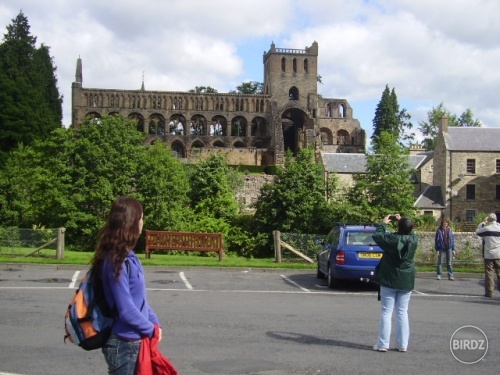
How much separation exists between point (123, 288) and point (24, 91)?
190ft

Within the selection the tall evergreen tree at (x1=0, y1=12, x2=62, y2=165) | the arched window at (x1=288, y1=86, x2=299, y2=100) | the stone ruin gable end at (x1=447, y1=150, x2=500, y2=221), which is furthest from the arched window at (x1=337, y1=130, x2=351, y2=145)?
the tall evergreen tree at (x1=0, y1=12, x2=62, y2=165)

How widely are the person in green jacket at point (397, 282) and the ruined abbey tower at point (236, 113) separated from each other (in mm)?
65970

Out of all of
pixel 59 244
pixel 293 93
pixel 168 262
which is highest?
pixel 293 93

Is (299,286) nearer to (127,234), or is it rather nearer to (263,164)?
(127,234)

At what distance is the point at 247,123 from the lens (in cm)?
8381

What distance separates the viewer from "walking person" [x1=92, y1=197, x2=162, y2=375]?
14.0ft

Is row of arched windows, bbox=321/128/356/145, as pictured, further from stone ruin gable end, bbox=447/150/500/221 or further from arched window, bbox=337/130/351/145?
stone ruin gable end, bbox=447/150/500/221

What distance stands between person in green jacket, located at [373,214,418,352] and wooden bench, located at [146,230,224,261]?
1471 cm

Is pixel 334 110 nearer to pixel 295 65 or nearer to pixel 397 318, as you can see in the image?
pixel 295 65

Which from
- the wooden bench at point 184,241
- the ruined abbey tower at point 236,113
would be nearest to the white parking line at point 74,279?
the wooden bench at point 184,241

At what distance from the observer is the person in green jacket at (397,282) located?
320 inches

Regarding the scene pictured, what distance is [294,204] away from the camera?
31469mm

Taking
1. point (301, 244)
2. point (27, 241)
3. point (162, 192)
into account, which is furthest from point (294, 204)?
point (27, 241)

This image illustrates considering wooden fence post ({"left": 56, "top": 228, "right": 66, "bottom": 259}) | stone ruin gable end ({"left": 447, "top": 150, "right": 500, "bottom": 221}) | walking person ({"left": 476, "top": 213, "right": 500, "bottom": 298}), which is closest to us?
walking person ({"left": 476, "top": 213, "right": 500, "bottom": 298})
